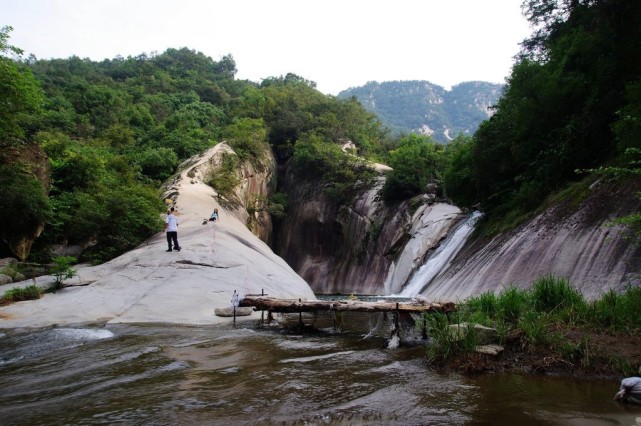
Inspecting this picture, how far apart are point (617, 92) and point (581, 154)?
2.40 metres

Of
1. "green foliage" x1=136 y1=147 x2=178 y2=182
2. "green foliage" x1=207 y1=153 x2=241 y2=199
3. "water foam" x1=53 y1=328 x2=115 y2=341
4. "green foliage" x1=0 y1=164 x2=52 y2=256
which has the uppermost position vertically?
"green foliage" x1=136 y1=147 x2=178 y2=182

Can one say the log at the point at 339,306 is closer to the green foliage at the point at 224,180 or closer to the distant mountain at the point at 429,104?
the green foliage at the point at 224,180

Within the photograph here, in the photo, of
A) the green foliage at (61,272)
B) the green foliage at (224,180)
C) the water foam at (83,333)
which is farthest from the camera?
the green foliage at (224,180)

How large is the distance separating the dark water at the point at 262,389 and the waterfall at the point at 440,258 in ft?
45.3

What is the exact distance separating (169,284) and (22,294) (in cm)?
404

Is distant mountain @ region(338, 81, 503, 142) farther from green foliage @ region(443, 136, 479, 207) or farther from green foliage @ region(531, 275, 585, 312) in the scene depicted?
green foliage @ region(531, 275, 585, 312)

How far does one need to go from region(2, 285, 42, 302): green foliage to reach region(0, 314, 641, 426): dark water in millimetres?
4120

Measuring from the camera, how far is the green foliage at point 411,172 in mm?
31297

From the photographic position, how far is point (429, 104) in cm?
14212

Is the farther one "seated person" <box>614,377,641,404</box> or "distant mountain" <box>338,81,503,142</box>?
"distant mountain" <box>338,81,503,142</box>

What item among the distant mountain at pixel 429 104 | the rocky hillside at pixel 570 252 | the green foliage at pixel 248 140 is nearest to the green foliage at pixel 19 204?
the rocky hillside at pixel 570 252

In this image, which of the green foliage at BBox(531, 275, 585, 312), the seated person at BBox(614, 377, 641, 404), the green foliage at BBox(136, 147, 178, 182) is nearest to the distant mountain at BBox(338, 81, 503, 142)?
the green foliage at BBox(136, 147, 178, 182)

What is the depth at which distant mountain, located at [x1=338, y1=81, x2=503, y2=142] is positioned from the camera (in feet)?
427

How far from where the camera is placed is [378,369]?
25.0ft
